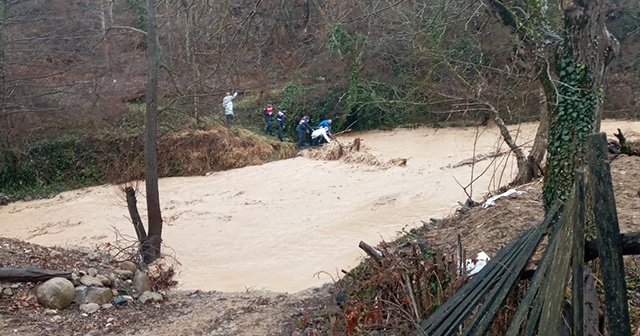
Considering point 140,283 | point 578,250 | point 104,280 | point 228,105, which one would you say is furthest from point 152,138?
point 228,105

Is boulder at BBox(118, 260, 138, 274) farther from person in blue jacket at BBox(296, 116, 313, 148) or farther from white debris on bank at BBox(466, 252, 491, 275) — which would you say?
person in blue jacket at BBox(296, 116, 313, 148)

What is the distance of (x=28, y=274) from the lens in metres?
7.43

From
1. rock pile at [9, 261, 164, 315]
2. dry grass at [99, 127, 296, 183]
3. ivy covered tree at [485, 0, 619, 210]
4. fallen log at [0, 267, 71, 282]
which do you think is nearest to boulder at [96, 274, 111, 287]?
rock pile at [9, 261, 164, 315]

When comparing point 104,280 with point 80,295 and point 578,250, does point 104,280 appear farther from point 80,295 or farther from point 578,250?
point 578,250

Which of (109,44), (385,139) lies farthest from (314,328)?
(109,44)

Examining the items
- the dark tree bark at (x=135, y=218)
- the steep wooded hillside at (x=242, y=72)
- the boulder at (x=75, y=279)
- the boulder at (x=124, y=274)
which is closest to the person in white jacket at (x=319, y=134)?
the steep wooded hillside at (x=242, y=72)

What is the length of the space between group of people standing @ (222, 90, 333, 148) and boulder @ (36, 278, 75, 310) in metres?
16.6

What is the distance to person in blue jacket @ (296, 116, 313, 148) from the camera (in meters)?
24.6

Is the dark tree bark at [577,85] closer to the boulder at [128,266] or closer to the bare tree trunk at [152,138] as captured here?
the boulder at [128,266]

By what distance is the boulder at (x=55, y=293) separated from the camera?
7.05m

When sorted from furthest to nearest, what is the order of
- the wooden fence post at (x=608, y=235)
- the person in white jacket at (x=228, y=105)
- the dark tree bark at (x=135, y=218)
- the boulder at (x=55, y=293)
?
the person in white jacket at (x=228, y=105) → the dark tree bark at (x=135, y=218) → the boulder at (x=55, y=293) → the wooden fence post at (x=608, y=235)

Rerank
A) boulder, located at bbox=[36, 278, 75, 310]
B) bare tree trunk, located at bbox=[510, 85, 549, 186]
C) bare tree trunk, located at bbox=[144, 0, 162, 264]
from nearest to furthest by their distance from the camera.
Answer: boulder, located at bbox=[36, 278, 75, 310]
bare tree trunk, located at bbox=[510, 85, 549, 186]
bare tree trunk, located at bbox=[144, 0, 162, 264]

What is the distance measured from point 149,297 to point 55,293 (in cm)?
138

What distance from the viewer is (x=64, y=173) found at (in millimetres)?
23391
